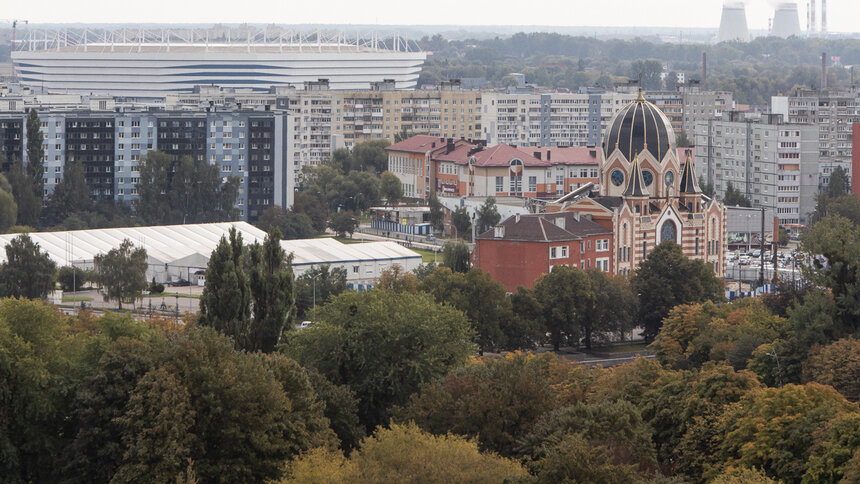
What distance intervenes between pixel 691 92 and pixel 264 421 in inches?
4039

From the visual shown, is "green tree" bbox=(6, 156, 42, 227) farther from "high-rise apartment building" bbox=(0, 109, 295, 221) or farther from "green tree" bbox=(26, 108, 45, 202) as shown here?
"high-rise apartment building" bbox=(0, 109, 295, 221)

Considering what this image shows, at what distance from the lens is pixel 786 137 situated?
97.4m

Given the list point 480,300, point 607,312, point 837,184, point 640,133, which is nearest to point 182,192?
point 640,133

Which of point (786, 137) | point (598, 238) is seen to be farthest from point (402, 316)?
point (786, 137)

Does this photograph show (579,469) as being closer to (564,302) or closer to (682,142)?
(564,302)

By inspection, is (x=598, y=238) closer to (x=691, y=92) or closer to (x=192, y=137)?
(x=192, y=137)

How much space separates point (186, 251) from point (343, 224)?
16.4 m

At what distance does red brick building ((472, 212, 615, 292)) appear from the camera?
62.5m

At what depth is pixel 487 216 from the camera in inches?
3233

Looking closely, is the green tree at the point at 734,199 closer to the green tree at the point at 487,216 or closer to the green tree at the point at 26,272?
the green tree at the point at 487,216

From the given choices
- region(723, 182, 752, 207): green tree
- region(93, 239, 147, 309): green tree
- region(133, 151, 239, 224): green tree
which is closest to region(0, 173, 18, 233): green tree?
region(133, 151, 239, 224): green tree

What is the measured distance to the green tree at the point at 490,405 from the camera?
33406 millimetres

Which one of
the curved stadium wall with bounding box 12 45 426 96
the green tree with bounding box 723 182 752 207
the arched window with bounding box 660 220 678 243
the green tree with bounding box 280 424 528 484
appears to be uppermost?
the curved stadium wall with bounding box 12 45 426 96

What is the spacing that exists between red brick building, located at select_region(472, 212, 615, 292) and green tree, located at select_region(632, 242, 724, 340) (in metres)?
4.40
